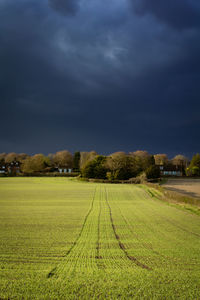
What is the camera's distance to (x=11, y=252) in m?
5.85

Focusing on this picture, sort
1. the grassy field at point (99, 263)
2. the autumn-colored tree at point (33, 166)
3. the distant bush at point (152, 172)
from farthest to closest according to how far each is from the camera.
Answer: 1. the autumn-colored tree at point (33, 166)
2. the distant bush at point (152, 172)
3. the grassy field at point (99, 263)

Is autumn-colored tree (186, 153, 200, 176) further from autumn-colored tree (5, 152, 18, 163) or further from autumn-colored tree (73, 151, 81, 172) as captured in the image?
autumn-colored tree (5, 152, 18, 163)

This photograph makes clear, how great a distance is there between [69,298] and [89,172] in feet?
182

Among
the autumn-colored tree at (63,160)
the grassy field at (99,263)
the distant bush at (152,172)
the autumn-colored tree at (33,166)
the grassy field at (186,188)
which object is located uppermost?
the autumn-colored tree at (63,160)

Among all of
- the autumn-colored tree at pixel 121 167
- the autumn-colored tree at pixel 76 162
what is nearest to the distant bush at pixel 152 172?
the autumn-colored tree at pixel 121 167

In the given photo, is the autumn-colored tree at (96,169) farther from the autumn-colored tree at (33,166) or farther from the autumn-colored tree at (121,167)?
the autumn-colored tree at (33,166)

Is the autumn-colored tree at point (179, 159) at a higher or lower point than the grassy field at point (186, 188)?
higher

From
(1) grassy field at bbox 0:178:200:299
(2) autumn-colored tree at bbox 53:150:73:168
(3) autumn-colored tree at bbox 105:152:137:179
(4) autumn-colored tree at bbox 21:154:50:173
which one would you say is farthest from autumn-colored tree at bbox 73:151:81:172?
(1) grassy field at bbox 0:178:200:299

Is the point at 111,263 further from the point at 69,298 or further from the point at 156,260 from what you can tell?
the point at 69,298

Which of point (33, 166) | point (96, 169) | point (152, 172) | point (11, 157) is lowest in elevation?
point (152, 172)

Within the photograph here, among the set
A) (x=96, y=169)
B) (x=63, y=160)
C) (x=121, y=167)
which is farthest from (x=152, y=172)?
(x=63, y=160)

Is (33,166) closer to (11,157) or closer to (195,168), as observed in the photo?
(195,168)

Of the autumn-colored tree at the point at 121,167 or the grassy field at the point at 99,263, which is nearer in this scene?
the grassy field at the point at 99,263

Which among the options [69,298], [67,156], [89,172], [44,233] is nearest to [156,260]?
[69,298]
